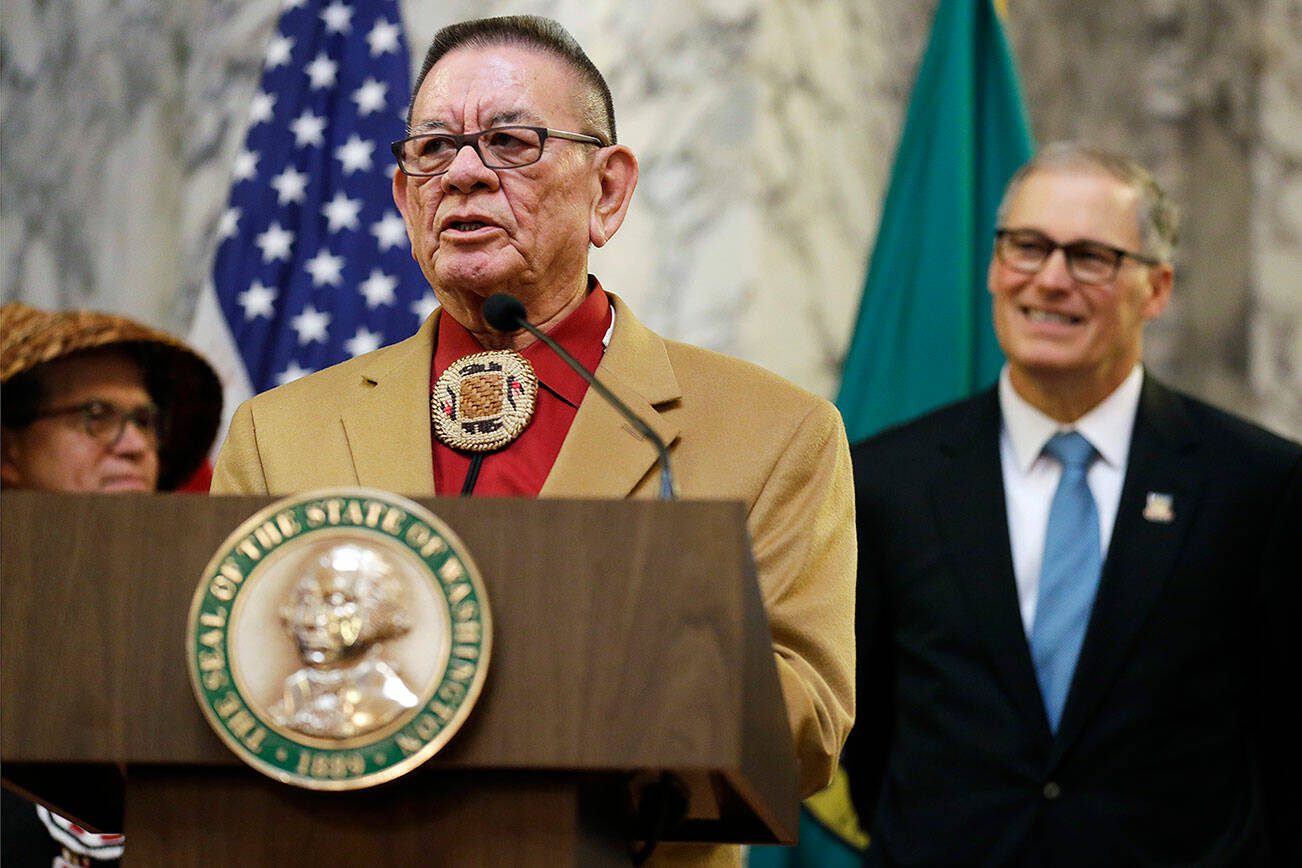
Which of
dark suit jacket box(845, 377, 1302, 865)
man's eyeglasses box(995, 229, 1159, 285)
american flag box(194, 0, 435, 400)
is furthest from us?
american flag box(194, 0, 435, 400)

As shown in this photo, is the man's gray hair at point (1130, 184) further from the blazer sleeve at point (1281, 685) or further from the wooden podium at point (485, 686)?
the wooden podium at point (485, 686)

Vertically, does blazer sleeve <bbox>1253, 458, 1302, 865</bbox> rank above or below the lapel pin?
below

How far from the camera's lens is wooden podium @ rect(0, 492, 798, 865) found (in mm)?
1621

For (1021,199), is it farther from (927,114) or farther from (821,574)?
(821,574)

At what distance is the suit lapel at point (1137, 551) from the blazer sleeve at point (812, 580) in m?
1.33

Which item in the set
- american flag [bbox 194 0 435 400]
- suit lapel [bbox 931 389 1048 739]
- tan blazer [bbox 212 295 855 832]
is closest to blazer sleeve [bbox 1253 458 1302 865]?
suit lapel [bbox 931 389 1048 739]

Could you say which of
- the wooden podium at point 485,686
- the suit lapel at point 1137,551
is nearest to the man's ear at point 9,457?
the wooden podium at point 485,686

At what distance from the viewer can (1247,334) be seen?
5.63 metres

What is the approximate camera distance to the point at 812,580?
223 cm

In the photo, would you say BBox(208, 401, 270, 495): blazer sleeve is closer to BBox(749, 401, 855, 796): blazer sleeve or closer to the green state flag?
BBox(749, 401, 855, 796): blazer sleeve

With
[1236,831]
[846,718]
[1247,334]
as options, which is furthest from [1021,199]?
[846,718]

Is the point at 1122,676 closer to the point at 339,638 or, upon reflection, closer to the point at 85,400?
the point at 85,400

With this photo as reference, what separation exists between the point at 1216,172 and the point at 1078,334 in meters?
2.19

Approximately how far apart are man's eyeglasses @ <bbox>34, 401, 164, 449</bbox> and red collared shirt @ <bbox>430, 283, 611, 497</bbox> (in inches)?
54.6
